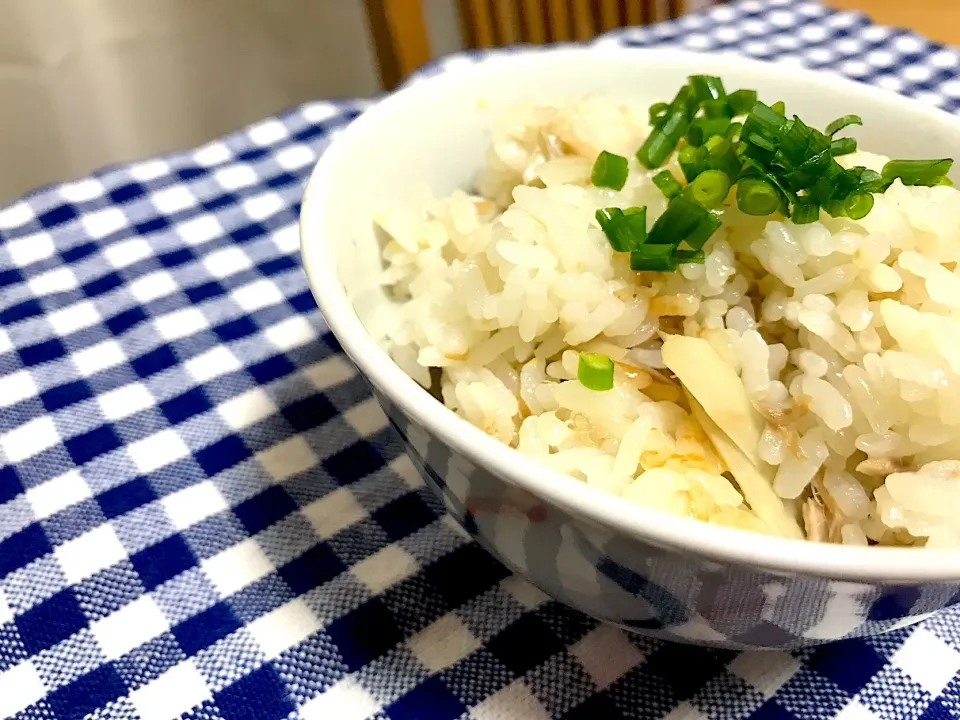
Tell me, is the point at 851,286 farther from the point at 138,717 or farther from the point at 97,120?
the point at 97,120

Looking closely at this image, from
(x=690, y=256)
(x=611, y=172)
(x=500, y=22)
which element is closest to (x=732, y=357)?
(x=690, y=256)

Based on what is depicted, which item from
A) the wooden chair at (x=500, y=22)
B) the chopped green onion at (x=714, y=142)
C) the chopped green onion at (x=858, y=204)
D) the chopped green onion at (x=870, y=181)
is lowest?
the wooden chair at (x=500, y=22)

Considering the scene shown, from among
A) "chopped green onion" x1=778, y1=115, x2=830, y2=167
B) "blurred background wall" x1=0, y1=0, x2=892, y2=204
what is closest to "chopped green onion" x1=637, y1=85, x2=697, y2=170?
"chopped green onion" x1=778, y1=115, x2=830, y2=167

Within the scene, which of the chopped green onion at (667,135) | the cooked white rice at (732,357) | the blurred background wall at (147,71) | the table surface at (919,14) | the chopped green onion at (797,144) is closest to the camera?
the cooked white rice at (732,357)

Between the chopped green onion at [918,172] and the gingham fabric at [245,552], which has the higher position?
the chopped green onion at [918,172]

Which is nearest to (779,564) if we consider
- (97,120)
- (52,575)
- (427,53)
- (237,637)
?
(237,637)

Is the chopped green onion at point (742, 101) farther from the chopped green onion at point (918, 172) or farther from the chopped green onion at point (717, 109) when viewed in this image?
the chopped green onion at point (918, 172)

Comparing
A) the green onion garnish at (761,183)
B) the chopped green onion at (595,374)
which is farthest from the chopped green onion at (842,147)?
the chopped green onion at (595,374)

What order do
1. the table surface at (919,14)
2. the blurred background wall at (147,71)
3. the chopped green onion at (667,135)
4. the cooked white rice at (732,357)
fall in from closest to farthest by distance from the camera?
the cooked white rice at (732,357)
the chopped green onion at (667,135)
the table surface at (919,14)
the blurred background wall at (147,71)
